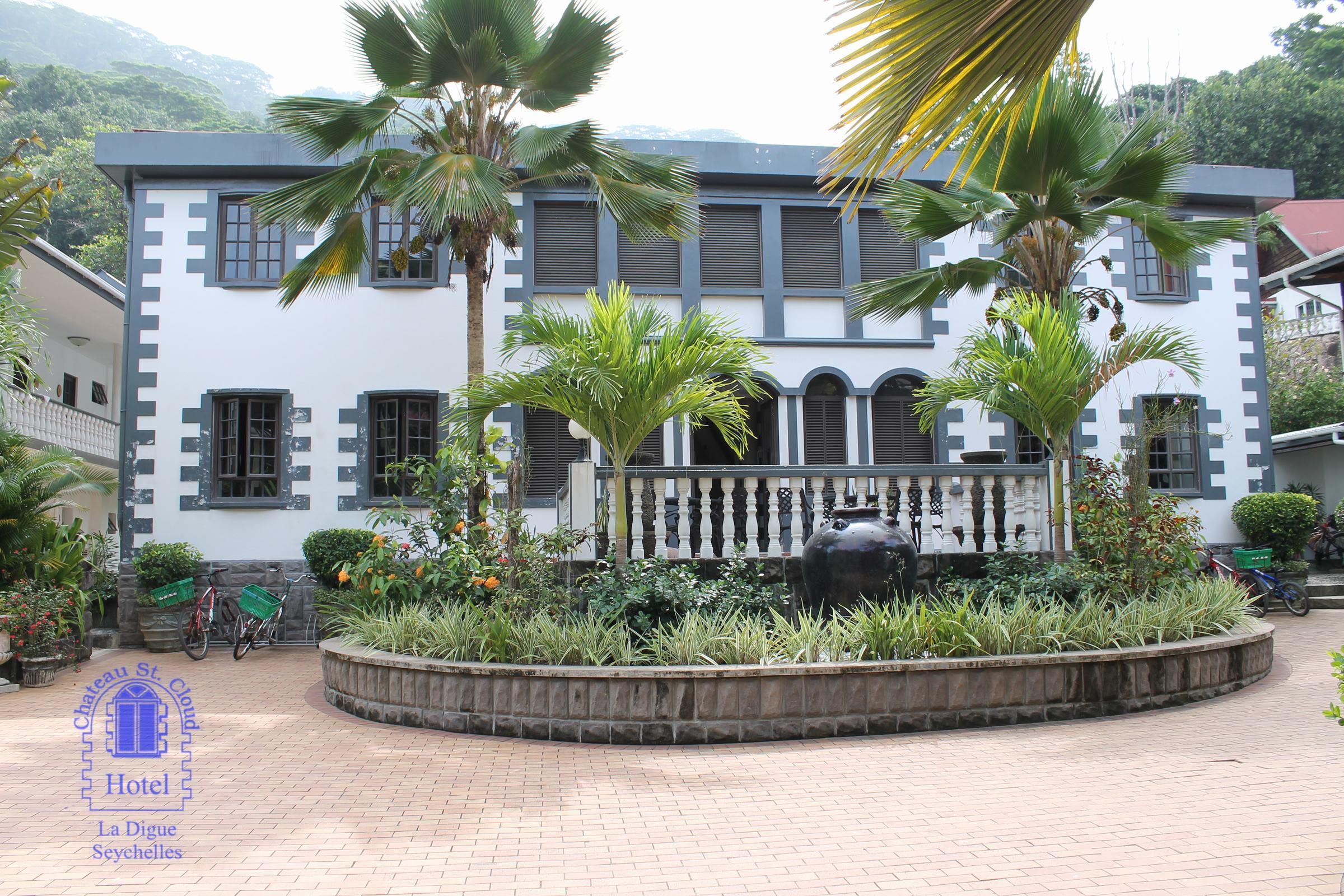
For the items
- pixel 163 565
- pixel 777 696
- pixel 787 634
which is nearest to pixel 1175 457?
pixel 787 634

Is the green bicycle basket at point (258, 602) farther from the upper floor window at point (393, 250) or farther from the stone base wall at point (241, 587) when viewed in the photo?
the upper floor window at point (393, 250)

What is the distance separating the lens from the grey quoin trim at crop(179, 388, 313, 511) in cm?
1435

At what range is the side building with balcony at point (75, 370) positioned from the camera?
15.4m

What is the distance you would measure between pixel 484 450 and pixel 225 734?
393cm

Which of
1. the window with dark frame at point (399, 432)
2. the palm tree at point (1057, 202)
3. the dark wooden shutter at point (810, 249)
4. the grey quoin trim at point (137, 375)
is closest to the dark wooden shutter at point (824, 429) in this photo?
the dark wooden shutter at point (810, 249)

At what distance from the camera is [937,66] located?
7.29 ft

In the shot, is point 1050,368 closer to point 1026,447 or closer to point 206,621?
point 1026,447

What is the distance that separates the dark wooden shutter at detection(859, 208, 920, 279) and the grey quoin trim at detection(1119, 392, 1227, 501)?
14.6ft

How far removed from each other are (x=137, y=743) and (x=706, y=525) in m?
5.52

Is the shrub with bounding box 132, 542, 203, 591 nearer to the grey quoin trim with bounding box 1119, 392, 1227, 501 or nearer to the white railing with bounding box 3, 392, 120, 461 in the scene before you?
the white railing with bounding box 3, 392, 120, 461

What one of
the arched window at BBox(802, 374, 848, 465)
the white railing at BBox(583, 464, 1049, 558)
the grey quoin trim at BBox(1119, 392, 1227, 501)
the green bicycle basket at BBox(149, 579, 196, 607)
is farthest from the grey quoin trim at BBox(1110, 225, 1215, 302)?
the green bicycle basket at BBox(149, 579, 196, 607)

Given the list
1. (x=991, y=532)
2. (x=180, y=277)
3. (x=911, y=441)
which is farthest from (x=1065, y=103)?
(x=180, y=277)

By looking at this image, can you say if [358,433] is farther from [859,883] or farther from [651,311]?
[859,883]

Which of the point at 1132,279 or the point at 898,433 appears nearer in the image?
the point at 898,433
